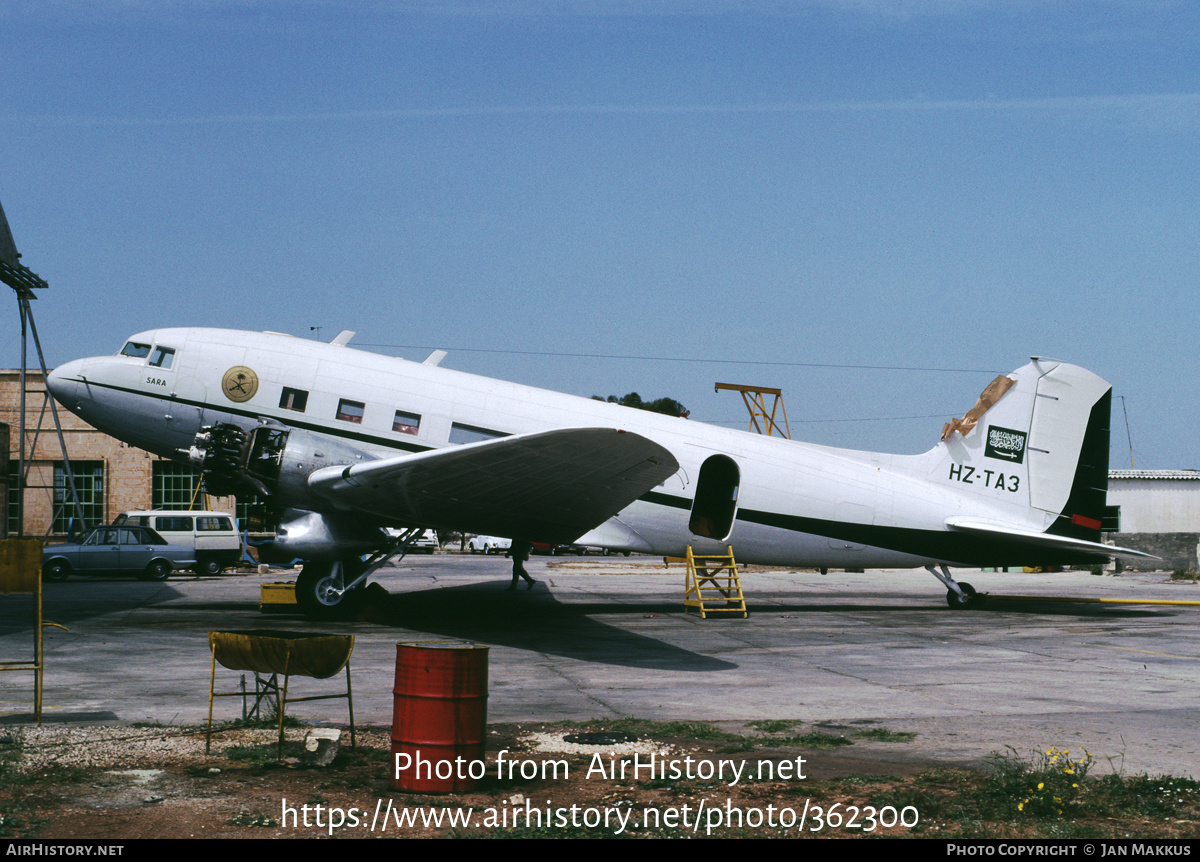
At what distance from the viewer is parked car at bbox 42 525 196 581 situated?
30.7 metres

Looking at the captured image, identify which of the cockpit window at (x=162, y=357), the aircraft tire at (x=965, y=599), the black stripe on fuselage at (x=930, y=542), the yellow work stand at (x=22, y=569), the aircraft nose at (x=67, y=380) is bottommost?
the aircraft tire at (x=965, y=599)

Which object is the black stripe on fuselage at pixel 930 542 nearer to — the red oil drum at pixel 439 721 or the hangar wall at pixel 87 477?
the red oil drum at pixel 439 721

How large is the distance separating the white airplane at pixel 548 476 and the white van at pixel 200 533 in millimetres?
16679

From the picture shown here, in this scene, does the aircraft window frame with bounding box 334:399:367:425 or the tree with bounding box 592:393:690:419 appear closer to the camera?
the aircraft window frame with bounding box 334:399:367:425

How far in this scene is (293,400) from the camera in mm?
18375

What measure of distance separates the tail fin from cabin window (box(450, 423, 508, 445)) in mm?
10137

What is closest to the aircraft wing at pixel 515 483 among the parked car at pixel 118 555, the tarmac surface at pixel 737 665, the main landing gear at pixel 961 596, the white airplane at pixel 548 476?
the white airplane at pixel 548 476

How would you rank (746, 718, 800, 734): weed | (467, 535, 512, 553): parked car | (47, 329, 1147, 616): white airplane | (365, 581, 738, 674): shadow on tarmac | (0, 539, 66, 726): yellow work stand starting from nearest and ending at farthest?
1. (0, 539, 66, 726): yellow work stand
2. (746, 718, 800, 734): weed
3. (365, 581, 738, 674): shadow on tarmac
4. (47, 329, 1147, 616): white airplane
5. (467, 535, 512, 553): parked car

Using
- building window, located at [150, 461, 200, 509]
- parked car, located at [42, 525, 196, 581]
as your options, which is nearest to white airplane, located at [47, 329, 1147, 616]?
parked car, located at [42, 525, 196, 581]

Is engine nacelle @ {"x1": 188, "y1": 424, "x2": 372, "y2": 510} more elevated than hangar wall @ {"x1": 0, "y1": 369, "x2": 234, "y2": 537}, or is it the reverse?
engine nacelle @ {"x1": 188, "y1": 424, "x2": 372, "y2": 510}

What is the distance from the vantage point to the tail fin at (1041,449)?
826 inches

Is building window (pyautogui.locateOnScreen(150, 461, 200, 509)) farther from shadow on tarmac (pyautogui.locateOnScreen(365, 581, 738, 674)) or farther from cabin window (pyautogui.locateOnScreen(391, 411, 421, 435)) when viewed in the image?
cabin window (pyautogui.locateOnScreen(391, 411, 421, 435))

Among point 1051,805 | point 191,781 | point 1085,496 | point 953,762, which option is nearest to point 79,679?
point 191,781

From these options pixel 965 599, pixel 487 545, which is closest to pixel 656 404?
pixel 487 545
